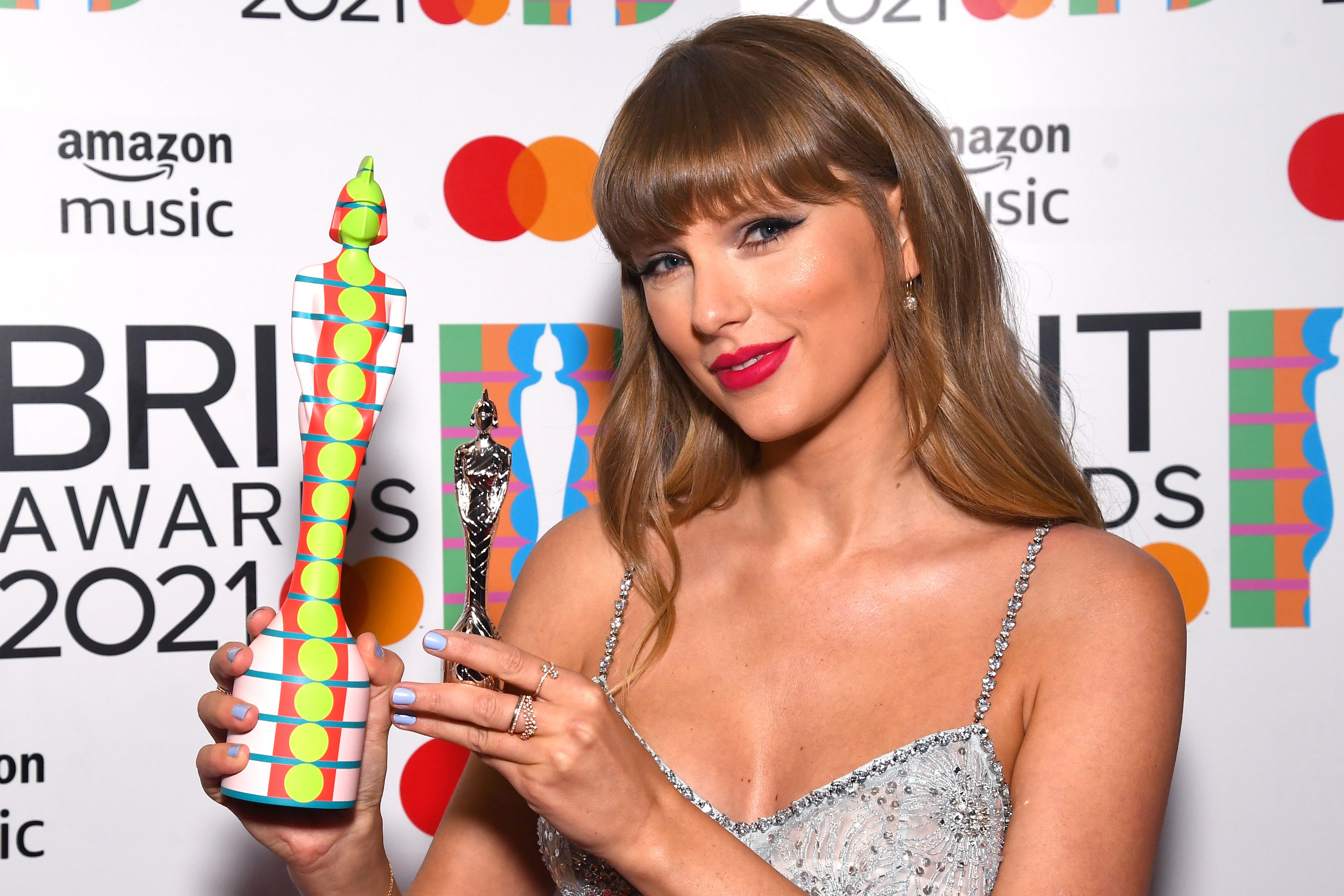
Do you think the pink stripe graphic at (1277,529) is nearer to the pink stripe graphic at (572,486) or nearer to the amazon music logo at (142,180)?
the pink stripe graphic at (572,486)

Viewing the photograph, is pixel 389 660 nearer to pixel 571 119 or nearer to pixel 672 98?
pixel 672 98

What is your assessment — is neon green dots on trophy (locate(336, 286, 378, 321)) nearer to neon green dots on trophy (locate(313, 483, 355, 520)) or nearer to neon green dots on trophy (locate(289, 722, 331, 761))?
neon green dots on trophy (locate(313, 483, 355, 520))

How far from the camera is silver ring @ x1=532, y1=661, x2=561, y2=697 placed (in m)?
0.84

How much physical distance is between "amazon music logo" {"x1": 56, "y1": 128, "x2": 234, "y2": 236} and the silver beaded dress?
1003 mm

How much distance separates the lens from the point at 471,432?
5.46ft

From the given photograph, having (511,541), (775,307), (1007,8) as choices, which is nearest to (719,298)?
(775,307)

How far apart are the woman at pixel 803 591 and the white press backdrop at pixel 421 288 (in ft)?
1.36

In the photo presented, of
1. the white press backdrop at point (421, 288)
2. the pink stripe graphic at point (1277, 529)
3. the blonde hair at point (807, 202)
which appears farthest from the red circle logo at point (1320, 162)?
the blonde hair at point (807, 202)

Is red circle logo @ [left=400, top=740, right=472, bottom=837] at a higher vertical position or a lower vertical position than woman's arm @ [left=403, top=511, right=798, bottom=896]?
lower

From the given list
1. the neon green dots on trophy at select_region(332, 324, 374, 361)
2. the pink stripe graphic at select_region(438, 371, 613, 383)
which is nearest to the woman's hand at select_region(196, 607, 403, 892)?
the neon green dots on trophy at select_region(332, 324, 374, 361)

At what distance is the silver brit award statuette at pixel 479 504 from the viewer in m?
0.94

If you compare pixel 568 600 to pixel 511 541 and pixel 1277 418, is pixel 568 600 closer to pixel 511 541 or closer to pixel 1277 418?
pixel 511 541

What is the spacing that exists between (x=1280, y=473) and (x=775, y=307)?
1000mm

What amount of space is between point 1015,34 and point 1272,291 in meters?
0.54
